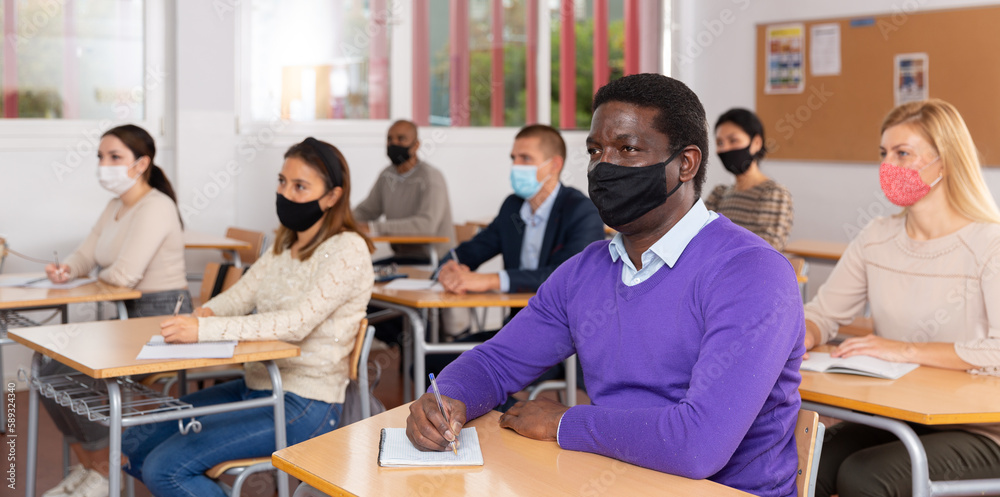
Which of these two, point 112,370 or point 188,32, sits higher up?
point 188,32

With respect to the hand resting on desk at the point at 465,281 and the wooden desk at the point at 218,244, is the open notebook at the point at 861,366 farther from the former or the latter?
the wooden desk at the point at 218,244

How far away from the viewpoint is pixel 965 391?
1.98m

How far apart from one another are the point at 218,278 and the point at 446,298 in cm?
83

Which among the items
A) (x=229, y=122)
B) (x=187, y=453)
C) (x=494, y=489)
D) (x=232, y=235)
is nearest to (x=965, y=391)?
(x=494, y=489)

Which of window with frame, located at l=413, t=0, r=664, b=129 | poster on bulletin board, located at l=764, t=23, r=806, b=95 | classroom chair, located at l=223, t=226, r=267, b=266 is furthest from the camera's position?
poster on bulletin board, located at l=764, t=23, r=806, b=95

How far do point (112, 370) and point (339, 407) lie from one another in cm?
67

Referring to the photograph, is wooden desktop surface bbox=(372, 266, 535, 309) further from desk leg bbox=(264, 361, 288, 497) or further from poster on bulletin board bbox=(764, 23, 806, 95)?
poster on bulletin board bbox=(764, 23, 806, 95)

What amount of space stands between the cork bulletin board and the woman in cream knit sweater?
438 cm

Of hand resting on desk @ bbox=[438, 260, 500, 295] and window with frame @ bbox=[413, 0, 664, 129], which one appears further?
window with frame @ bbox=[413, 0, 664, 129]

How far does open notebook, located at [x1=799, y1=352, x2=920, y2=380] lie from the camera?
2102 mm

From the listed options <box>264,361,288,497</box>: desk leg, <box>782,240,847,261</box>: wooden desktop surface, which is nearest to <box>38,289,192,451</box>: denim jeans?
<box>264,361,288,497</box>: desk leg

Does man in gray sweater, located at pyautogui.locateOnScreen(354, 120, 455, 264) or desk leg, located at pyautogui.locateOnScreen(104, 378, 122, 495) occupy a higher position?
man in gray sweater, located at pyautogui.locateOnScreen(354, 120, 455, 264)

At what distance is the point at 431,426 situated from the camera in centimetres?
148

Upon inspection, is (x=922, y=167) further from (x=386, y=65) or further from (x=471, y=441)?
(x=386, y=65)
